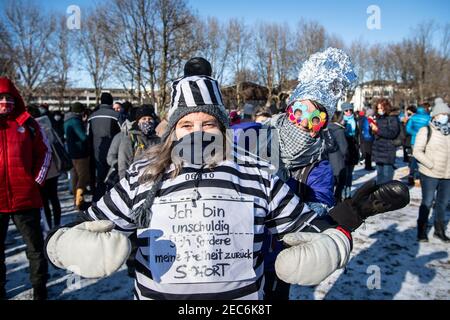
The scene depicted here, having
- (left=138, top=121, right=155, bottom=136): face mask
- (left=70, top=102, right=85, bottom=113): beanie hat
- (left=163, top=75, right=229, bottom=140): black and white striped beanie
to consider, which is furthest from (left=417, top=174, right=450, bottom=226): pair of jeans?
(left=70, top=102, right=85, bottom=113): beanie hat

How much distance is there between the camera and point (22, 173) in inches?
113

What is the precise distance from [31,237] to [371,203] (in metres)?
2.97

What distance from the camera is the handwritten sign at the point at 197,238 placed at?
126cm

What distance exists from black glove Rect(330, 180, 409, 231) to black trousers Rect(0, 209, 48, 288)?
2784 millimetres

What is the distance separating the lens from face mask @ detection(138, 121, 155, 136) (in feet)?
13.2

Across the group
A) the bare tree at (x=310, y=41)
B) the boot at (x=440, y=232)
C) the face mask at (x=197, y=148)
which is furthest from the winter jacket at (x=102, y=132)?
the bare tree at (x=310, y=41)

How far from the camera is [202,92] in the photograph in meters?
1.43

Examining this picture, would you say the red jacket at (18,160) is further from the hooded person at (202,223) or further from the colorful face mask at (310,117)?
the colorful face mask at (310,117)

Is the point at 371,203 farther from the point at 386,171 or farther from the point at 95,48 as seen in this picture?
the point at 95,48

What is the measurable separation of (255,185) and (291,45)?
1258 inches

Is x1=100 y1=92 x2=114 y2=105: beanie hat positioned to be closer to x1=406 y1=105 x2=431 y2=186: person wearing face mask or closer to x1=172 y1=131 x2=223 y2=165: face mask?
x1=172 y1=131 x2=223 y2=165: face mask

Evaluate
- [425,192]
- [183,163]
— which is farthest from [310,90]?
[425,192]

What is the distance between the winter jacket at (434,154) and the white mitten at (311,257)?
153 inches

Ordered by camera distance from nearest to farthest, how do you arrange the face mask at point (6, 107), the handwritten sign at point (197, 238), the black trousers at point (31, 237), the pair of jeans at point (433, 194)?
the handwritten sign at point (197, 238), the face mask at point (6, 107), the black trousers at point (31, 237), the pair of jeans at point (433, 194)
